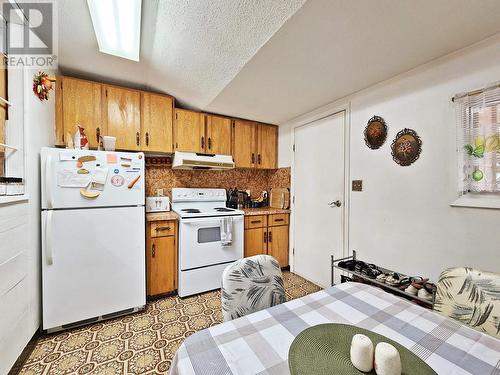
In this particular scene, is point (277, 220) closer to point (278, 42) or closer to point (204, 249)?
point (204, 249)

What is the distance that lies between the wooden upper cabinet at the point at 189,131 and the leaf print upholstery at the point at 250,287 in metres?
2.00

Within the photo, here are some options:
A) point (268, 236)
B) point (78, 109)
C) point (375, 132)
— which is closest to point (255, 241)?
point (268, 236)

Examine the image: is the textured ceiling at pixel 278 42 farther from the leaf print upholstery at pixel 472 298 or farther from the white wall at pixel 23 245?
the leaf print upholstery at pixel 472 298

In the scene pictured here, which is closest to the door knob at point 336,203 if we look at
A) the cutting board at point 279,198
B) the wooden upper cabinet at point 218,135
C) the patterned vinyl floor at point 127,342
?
the cutting board at point 279,198

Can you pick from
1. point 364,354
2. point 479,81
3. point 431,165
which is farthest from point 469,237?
point 364,354

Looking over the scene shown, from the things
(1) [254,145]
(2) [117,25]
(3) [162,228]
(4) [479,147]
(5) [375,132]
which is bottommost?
(3) [162,228]

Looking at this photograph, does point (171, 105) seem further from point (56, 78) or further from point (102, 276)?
point (102, 276)

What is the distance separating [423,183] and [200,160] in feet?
7.24

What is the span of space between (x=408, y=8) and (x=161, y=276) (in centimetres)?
293

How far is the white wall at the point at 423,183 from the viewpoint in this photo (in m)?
1.47

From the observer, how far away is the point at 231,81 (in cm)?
208

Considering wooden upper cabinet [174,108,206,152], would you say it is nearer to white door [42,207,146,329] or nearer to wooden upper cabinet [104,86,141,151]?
wooden upper cabinet [104,86,141,151]

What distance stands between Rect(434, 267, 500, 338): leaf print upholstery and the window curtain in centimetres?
77

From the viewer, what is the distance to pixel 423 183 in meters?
1.73
